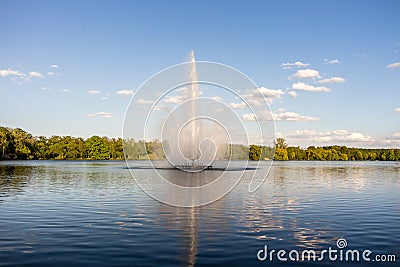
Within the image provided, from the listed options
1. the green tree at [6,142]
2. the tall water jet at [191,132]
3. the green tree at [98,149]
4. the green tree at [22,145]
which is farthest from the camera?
the green tree at [98,149]

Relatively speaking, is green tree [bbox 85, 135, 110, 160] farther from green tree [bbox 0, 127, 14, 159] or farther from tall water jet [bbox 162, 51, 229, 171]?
tall water jet [bbox 162, 51, 229, 171]

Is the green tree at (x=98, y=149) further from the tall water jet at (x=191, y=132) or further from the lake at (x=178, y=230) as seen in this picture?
the lake at (x=178, y=230)

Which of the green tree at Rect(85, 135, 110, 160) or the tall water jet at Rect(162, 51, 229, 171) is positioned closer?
the tall water jet at Rect(162, 51, 229, 171)

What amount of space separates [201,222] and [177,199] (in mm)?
10962

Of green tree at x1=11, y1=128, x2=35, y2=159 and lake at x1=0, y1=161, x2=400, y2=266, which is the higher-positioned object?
green tree at x1=11, y1=128, x2=35, y2=159

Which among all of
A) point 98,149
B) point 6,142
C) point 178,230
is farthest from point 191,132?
point 98,149

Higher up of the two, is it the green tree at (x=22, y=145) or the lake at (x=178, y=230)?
the green tree at (x=22, y=145)

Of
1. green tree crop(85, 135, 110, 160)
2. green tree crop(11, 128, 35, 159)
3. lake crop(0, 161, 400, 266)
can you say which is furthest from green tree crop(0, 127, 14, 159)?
lake crop(0, 161, 400, 266)

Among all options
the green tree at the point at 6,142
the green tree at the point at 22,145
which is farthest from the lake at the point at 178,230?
the green tree at the point at 22,145

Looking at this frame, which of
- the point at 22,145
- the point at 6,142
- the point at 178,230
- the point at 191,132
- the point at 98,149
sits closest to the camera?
the point at 178,230

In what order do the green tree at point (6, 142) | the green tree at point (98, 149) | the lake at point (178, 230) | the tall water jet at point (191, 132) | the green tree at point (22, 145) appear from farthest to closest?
the green tree at point (98, 149) → the green tree at point (22, 145) → the green tree at point (6, 142) → the tall water jet at point (191, 132) → the lake at point (178, 230)

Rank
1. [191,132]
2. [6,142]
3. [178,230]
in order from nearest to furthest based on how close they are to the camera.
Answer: [178,230] < [191,132] < [6,142]

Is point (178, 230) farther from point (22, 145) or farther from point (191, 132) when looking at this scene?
point (22, 145)

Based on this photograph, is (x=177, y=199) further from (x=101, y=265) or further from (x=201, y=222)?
(x=101, y=265)
